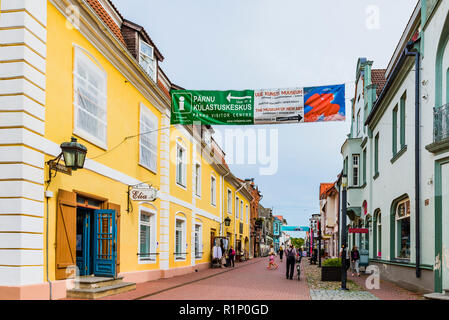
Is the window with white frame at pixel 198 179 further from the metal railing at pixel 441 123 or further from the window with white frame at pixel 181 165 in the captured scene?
the metal railing at pixel 441 123

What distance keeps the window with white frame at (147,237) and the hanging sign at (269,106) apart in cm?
493

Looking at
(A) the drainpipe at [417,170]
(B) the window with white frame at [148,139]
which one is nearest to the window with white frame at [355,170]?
(A) the drainpipe at [417,170]

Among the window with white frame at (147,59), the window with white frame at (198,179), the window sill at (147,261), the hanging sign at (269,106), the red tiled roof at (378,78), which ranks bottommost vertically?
the window sill at (147,261)

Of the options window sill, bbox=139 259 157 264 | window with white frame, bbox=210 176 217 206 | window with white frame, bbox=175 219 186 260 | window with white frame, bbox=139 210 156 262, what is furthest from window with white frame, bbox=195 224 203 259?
window with white frame, bbox=139 210 156 262

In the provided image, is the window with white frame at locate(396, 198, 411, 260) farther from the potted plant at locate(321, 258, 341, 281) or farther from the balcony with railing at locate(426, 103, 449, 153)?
the balcony with railing at locate(426, 103, 449, 153)

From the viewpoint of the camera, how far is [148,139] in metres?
17.6

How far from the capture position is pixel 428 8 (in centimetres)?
1388

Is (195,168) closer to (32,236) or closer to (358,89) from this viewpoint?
(358,89)

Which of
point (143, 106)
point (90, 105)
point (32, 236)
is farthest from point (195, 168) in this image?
point (32, 236)

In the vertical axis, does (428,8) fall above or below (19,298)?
above

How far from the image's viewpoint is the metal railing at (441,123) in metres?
12.2

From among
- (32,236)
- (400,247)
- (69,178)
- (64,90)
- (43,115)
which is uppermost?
(64,90)

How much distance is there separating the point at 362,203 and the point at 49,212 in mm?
19763

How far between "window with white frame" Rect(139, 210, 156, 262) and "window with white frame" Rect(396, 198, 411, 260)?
896cm
